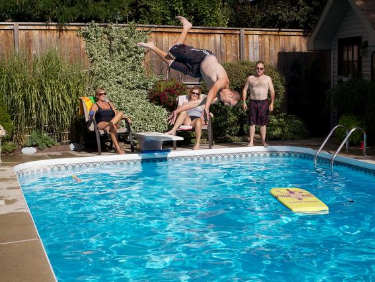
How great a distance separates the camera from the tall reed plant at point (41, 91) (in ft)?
32.8

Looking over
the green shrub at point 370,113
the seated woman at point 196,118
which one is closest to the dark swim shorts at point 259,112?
the seated woman at point 196,118

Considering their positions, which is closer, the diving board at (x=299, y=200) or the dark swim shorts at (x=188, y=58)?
the diving board at (x=299, y=200)

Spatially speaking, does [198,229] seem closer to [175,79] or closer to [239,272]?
[239,272]

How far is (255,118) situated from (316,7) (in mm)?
5979

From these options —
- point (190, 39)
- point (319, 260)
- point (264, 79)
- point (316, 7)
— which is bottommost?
point (319, 260)

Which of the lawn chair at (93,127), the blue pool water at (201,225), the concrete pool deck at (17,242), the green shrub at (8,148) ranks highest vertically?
the lawn chair at (93,127)

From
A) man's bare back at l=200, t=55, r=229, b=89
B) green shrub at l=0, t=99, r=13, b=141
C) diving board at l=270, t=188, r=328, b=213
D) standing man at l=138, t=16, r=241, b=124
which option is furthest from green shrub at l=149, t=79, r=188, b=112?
diving board at l=270, t=188, r=328, b=213

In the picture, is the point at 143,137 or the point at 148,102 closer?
the point at 143,137

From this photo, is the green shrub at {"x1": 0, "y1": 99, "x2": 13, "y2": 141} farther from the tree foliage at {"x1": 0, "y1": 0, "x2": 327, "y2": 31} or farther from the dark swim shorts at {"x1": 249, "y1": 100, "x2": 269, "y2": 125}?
the dark swim shorts at {"x1": 249, "y1": 100, "x2": 269, "y2": 125}

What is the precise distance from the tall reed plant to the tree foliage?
1.42m

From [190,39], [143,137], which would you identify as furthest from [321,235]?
[190,39]

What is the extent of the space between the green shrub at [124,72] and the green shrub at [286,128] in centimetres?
252

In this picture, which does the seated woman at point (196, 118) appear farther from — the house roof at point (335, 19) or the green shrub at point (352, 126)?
the house roof at point (335, 19)

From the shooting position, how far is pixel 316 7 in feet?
49.7
